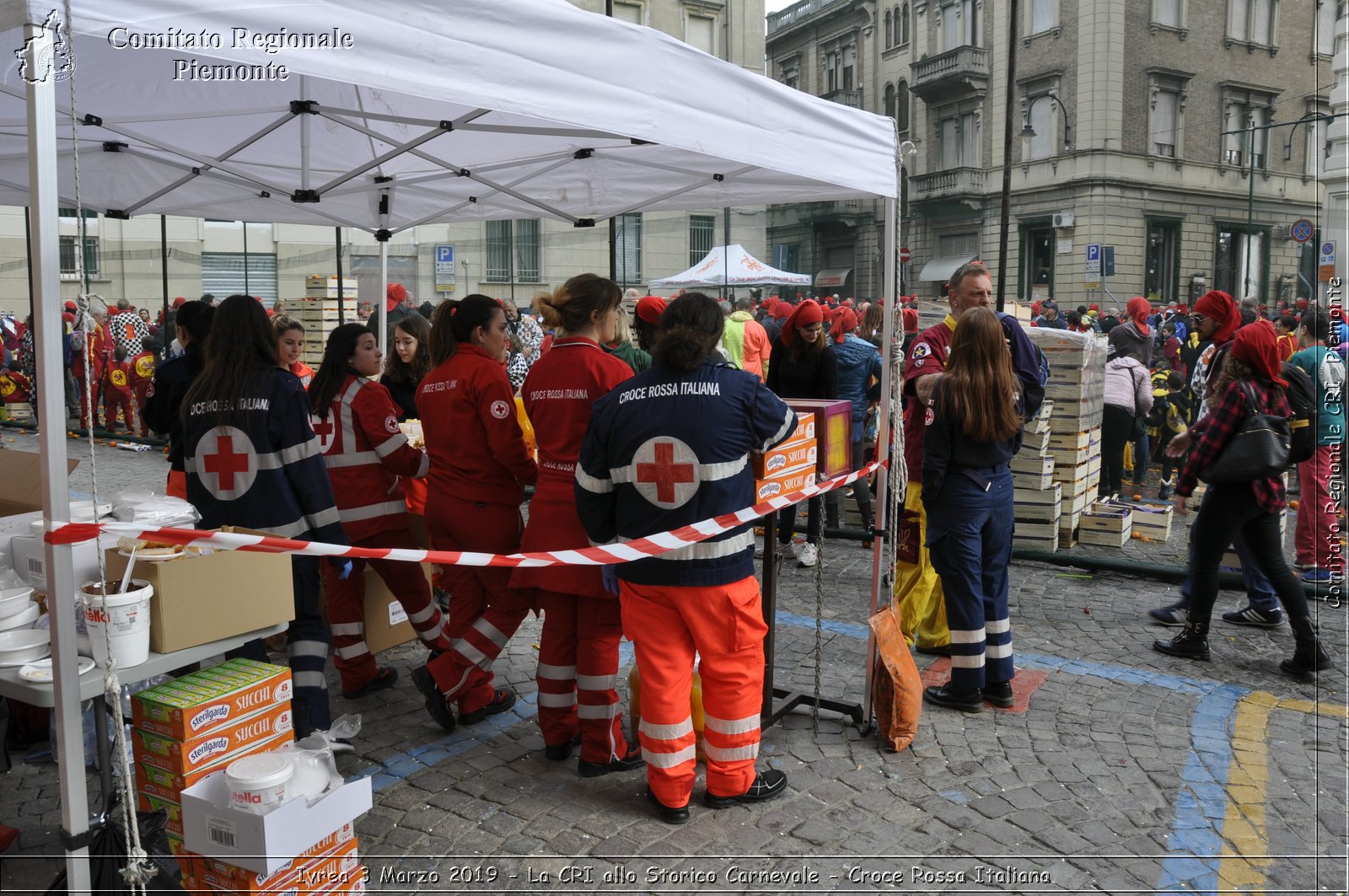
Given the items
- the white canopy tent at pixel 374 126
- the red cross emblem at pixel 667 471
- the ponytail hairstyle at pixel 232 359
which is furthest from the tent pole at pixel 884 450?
the ponytail hairstyle at pixel 232 359

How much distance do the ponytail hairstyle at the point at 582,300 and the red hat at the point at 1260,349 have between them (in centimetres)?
358

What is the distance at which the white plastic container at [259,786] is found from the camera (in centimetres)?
266

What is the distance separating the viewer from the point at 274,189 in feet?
19.3

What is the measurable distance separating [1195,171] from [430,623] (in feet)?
132

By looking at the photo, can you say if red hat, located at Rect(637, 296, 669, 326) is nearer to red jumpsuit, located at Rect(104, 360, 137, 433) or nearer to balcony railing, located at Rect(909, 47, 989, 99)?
red jumpsuit, located at Rect(104, 360, 137, 433)

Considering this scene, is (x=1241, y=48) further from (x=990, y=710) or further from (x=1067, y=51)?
(x=990, y=710)

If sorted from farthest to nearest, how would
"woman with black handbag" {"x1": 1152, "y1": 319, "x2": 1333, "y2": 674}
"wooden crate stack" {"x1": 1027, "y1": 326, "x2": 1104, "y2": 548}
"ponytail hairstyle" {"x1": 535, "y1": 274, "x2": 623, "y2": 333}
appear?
"wooden crate stack" {"x1": 1027, "y1": 326, "x2": 1104, "y2": 548}
"woman with black handbag" {"x1": 1152, "y1": 319, "x2": 1333, "y2": 674}
"ponytail hairstyle" {"x1": 535, "y1": 274, "x2": 623, "y2": 333}

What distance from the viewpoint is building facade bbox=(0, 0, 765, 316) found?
22.8 meters

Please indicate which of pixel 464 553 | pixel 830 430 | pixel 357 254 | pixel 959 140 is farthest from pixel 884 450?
pixel 959 140

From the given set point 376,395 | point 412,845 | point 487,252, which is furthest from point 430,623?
point 487,252

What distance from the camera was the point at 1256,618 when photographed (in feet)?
19.6

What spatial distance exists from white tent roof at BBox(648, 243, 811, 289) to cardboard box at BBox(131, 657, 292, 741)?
18923 mm

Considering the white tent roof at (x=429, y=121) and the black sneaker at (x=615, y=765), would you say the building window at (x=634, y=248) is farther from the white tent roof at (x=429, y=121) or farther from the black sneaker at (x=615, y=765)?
the black sneaker at (x=615, y=765)

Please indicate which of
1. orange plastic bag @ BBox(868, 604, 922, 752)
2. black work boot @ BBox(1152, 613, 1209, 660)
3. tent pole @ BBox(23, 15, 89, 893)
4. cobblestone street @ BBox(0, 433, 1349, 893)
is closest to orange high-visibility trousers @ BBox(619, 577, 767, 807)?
cobblestone street @ BBox(0, 433, 1349, 893)
